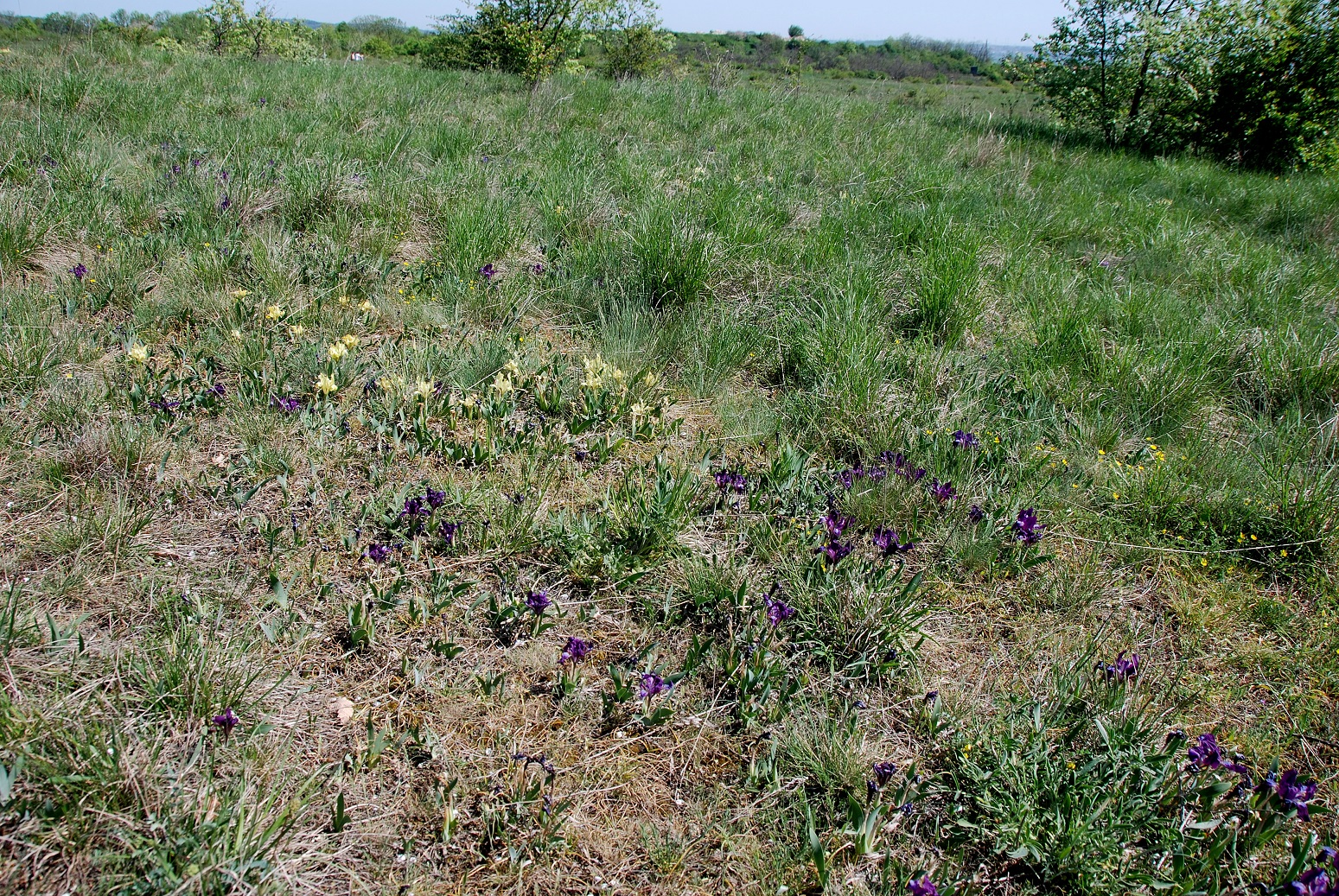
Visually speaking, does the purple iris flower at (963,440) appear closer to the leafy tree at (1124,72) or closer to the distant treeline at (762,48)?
the leafy tree at (1124,72)

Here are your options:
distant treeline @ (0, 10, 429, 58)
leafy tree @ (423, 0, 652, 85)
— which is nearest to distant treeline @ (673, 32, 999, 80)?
distant treeline @ (0, 10, 429, 58)

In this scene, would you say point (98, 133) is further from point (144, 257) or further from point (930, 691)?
point (930, 691)

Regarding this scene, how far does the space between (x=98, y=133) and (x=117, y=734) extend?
17.5ft

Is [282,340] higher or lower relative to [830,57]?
lower

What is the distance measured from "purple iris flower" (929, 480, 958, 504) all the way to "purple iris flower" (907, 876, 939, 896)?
4.67 ft

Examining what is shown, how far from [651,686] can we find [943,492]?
1389mm

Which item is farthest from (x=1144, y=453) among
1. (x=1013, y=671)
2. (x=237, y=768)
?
(x=237, y=768)

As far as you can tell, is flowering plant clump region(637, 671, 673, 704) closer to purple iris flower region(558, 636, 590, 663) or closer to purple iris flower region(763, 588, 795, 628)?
purple iris flower region(558, 636, 590, 663)

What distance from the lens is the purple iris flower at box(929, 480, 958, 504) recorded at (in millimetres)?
2699

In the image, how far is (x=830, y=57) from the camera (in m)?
76.8

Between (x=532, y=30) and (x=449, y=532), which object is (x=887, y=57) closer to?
(x=532, y=30)

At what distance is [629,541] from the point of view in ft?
8.21

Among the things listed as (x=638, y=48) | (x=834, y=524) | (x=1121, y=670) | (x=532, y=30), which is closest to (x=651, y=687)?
(x=834, y=524)

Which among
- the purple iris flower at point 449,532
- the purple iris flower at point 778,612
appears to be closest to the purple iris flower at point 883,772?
the purple iris flower at point 778,612
